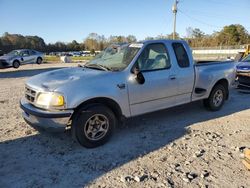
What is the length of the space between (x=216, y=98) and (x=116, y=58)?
3.20 m

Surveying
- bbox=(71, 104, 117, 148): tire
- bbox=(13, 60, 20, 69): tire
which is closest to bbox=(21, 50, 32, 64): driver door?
bbox=(13, 60, 20, 69): tire

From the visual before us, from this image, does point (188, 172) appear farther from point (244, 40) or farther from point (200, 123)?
point (244, 40)

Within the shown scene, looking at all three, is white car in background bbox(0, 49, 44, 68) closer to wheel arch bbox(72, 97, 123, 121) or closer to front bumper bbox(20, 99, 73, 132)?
front bumper bbox(20, 99, 73, 132)

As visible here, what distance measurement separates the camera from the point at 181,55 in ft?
19.6

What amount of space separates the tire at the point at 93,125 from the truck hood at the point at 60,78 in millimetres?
551

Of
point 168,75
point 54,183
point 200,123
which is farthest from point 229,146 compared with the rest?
point 54,183

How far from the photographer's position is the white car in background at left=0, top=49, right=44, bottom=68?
21531 millimetres

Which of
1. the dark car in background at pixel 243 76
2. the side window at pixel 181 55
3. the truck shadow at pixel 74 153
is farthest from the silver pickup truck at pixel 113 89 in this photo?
the dark car in background at pixel 243 76

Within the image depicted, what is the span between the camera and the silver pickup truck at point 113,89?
434cm

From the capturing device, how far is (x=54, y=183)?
11.7ft

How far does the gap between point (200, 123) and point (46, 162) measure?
3519 millimetres

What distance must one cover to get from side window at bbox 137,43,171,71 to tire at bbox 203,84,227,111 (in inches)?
76.1

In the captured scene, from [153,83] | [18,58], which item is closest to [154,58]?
[153,83]

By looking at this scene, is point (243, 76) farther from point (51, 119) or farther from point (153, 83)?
point (51, 119)
